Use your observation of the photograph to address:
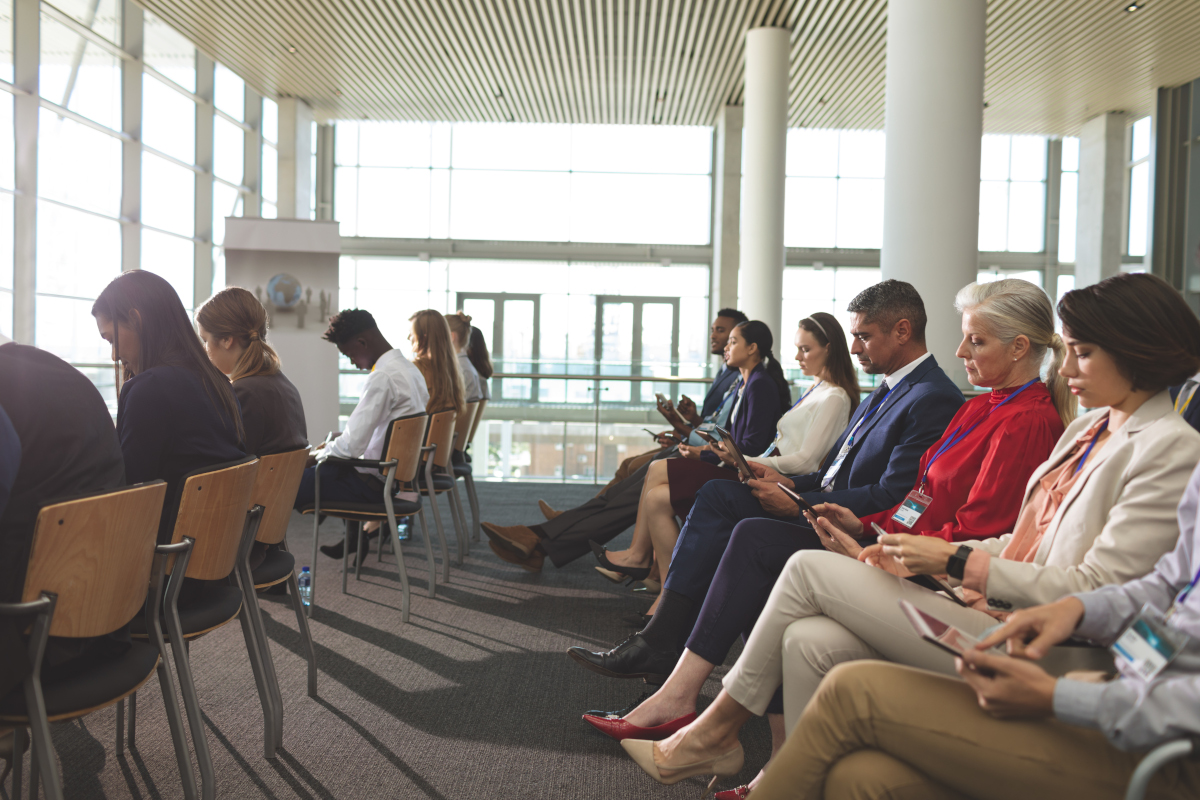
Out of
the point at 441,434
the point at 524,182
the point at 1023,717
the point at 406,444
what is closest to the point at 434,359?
the point at 441,434

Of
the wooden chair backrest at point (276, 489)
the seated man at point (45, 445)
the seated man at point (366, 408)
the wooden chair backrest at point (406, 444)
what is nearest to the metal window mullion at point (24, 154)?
the seated man at point (366, 408)

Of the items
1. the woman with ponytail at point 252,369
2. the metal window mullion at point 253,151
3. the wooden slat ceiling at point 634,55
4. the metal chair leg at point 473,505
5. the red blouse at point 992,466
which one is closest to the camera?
the red blouse at point 992,466

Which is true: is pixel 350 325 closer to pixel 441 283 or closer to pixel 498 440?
pixel 498 440

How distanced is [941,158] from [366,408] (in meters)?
3.07

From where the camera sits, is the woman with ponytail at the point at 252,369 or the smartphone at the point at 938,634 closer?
the smartphone at the point at 938,634

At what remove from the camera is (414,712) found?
7.92 ft

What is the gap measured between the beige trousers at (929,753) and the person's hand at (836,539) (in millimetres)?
498

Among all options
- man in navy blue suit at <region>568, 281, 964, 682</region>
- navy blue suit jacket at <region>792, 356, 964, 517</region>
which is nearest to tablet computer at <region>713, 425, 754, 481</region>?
man in navy blue suit at <region>568, 281, 964, 682</region>

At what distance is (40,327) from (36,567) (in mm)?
8517

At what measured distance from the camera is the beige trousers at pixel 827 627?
149cm

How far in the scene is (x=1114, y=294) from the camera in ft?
4.45

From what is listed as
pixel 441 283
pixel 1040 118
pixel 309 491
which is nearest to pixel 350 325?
pixel 309 491

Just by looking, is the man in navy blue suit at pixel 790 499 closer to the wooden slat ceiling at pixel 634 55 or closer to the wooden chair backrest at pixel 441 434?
the wooden chair backrest at pixel 441 434

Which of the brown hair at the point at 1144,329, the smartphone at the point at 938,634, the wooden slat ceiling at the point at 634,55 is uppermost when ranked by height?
the wooden slat ceiling at the point at 634,55
